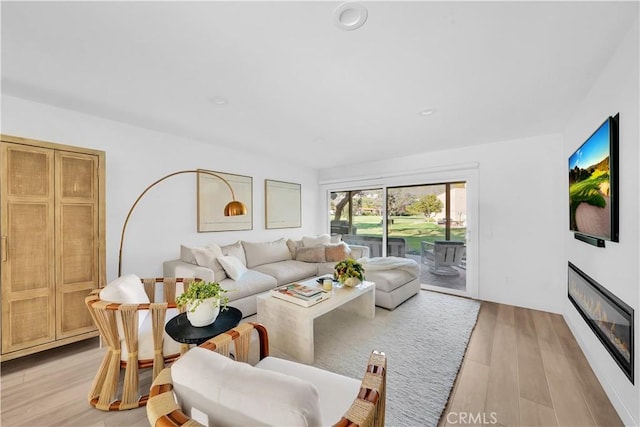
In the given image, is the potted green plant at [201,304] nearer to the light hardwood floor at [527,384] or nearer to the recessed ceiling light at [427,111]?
the light hardwood floor at [527,384]

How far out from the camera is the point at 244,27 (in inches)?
57.8

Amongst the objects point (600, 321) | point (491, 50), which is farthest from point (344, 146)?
point (600, 321)

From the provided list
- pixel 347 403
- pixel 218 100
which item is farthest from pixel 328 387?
pixel 218 100

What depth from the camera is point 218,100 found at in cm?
240

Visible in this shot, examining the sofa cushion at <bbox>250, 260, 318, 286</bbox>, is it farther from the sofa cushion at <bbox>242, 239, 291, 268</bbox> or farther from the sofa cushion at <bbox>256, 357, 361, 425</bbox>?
the sofa cushion at <bbox>256, 357, 361, 425</bbox>

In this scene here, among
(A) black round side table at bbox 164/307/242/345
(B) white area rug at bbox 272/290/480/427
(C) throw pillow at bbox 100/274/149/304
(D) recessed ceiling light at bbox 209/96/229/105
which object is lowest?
(B) white area rug at bbox 272/290/480/427

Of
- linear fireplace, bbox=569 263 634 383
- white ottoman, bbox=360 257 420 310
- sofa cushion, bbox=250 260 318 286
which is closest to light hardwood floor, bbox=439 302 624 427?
linear fireplace, bbox=569 263 634 383

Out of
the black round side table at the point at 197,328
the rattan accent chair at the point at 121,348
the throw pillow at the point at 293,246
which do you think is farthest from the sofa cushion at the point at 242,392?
the throw pillow at the point at 293,246

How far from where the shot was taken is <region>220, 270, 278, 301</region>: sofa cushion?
3.03 metres

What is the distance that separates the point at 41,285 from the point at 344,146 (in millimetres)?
3718

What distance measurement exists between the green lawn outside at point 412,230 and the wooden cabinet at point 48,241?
4250mm

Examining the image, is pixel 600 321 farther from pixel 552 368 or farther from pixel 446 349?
pixel 446 349

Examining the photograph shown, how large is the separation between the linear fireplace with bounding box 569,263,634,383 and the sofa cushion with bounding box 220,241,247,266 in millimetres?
3834

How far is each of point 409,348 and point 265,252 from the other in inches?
103
